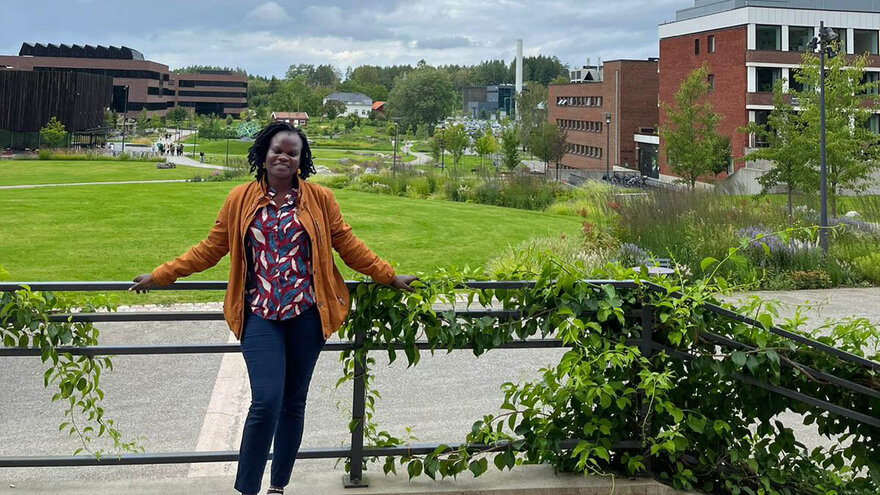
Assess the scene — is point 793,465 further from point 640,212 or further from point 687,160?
point 687,160

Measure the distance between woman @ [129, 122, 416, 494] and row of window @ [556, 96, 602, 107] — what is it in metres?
75.8

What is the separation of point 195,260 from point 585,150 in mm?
78294

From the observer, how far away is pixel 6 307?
12.7 feet

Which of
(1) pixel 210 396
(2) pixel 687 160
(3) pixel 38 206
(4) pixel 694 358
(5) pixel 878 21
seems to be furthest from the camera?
(5) pixel 878 21

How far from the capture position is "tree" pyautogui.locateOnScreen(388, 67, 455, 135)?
143m

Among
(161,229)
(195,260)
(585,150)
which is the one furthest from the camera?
(585,150)

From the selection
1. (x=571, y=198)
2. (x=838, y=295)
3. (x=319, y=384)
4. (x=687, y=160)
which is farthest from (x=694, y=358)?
(x=687, y=160)

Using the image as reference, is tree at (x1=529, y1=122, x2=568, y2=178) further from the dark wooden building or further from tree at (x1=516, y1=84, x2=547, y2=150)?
the dark wooden building

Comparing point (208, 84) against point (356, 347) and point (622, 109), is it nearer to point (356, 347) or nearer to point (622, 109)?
point (622, 109)

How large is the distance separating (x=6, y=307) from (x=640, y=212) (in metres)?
13.6

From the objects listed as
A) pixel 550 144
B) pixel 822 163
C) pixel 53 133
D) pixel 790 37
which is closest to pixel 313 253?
pixel 822 163

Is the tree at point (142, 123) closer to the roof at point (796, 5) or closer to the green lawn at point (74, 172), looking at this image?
the green lawn at point (74, 172)

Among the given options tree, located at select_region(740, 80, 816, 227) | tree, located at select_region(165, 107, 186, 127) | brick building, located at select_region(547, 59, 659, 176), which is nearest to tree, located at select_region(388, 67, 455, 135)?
tree, located at select_region(165, 107, 186, 127)

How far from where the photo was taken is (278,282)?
376 centimetres
